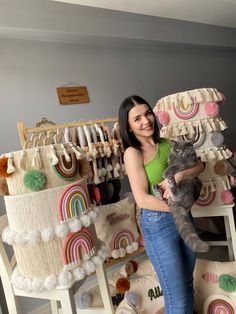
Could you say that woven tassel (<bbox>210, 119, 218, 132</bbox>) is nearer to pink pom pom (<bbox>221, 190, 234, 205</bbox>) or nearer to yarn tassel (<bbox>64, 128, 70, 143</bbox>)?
pink pom pom (<bbox>221, 190, 234, 205</bbox>)

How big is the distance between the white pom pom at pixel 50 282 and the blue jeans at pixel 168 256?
0.37m

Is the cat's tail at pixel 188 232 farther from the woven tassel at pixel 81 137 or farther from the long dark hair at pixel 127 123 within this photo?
the woven tassel at pixel 81 137

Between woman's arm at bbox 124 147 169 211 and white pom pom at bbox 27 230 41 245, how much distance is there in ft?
1.21

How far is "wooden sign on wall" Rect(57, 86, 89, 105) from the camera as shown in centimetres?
221

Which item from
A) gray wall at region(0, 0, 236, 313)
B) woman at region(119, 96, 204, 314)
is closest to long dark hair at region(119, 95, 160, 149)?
woman at region(119, 96, 204, 314)

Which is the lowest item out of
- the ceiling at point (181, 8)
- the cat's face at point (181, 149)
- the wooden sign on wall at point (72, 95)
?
the cat's face at point (181, 149)

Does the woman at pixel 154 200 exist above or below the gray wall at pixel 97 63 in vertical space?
below

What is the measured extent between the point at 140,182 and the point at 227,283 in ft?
2.48

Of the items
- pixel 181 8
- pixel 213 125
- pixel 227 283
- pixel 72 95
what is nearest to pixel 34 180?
pixel 227 283

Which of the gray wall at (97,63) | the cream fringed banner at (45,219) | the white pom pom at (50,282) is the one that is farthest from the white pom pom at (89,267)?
the gray wall at (97,63)

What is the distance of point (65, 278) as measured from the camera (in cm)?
105

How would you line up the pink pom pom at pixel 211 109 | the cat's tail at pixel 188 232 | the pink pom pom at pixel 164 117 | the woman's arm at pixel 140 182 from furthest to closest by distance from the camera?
the pink pom pom at pixel 164 117, the pink pom pom at pixel 211 109, the woman's arm at pixel 140 182, the cat's tail at pixel 188 232

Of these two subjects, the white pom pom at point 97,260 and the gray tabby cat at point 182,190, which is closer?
the gray tabby cat at point 182,190

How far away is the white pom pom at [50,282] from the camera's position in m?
1.05
